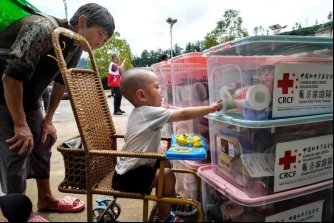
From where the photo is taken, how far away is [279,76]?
1.25m

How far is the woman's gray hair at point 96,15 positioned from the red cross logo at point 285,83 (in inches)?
39.1

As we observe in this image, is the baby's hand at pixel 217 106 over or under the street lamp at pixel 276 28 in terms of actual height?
under

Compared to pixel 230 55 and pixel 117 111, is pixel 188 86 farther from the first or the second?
pixel 117 111

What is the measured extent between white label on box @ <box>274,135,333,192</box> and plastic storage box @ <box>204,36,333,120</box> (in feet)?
0.50

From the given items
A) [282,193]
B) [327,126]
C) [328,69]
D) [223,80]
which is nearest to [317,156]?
[327,126]

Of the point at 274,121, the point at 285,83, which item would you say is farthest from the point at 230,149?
the point at 285,83

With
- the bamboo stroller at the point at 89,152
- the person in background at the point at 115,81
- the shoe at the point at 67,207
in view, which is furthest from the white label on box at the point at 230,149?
the person in background at the point at 115,81

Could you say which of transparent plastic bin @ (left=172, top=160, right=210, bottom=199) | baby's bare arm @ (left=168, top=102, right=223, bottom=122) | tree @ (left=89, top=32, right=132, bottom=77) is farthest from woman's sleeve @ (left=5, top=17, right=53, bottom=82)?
tree @ (left=89, top=32, right=132, bottom=77)

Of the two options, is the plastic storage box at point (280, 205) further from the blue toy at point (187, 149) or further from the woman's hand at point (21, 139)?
the woman's hand at point (21, 139)

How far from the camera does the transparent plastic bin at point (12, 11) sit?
55.6 inches

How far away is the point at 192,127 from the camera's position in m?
1.94

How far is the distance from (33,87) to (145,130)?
75 centimetres

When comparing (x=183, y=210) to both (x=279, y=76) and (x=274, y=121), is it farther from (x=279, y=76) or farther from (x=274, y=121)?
(x=279, y=76)

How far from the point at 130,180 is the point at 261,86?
0.75 meters
